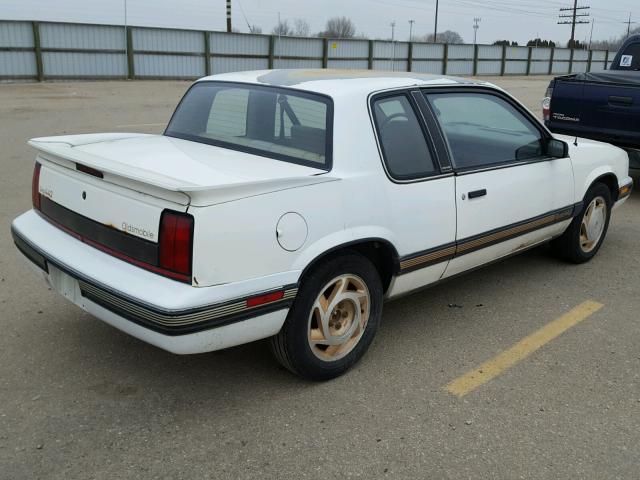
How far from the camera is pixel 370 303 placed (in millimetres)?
3508

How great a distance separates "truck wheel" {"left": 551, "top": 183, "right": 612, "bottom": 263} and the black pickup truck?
2.15 metres

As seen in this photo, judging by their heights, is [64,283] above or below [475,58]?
below

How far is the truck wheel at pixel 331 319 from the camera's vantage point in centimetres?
313

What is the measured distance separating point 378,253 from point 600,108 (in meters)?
4.88

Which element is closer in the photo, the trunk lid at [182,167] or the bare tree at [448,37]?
the trunk lid at [182,167]

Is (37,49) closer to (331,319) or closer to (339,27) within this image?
(331,319)

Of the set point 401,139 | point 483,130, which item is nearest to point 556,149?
point 483,130

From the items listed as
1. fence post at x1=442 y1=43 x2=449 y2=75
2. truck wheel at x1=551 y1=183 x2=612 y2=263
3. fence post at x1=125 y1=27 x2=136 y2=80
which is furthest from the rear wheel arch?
fence post at x1=442 y1=43 x2=449 y2=75

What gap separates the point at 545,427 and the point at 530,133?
2241 millimetres

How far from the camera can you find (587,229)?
5.26 metres

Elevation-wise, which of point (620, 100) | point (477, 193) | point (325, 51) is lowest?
point (477, 193)

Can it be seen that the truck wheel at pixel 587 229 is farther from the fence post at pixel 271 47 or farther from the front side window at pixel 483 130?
the fence post at pixel 271 47

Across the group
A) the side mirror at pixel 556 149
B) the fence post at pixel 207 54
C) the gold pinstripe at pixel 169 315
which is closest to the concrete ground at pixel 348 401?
the gold pinstripe at pixel 169 315

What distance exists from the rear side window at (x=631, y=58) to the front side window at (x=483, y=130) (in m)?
6.21
